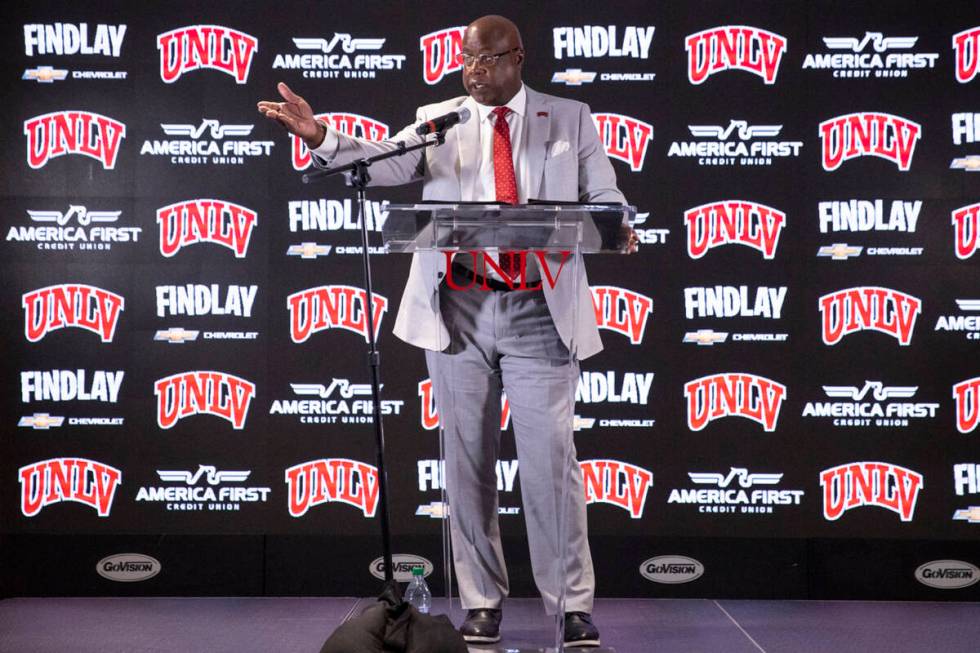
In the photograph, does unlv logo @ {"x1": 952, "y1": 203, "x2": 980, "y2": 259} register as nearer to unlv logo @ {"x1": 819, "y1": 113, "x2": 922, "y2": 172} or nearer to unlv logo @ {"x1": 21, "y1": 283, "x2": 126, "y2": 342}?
unlv logo @ {"x1": 819, "y1": 113, "x2": 922, "y2": 172}

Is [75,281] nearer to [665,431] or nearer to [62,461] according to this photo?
[62,461]

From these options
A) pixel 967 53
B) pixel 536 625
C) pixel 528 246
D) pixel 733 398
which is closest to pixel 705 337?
pixel 733 398

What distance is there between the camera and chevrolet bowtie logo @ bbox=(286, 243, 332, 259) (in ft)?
13.7

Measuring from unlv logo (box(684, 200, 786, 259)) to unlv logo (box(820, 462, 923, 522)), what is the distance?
967mm

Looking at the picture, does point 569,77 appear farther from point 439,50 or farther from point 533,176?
point 533,176

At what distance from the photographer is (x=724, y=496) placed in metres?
4.12

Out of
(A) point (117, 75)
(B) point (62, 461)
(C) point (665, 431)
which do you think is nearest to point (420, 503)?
(C) point (665, 431)

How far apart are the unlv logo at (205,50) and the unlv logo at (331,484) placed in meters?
1.68

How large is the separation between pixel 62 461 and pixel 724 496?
280 cm

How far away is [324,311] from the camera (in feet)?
13.7

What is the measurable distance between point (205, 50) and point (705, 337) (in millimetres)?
2458

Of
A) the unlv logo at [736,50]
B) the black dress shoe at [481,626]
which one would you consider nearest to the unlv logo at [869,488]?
→ the unlv logo at [736,50]

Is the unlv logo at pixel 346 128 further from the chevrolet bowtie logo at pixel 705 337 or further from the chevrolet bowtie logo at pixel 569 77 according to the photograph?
the chevrolet bowtie logo at pixel 705 337

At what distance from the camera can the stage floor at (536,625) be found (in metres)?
3.27
